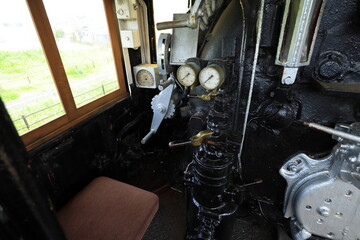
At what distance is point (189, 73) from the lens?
3.70 ft

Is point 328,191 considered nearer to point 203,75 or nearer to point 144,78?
point 203,75

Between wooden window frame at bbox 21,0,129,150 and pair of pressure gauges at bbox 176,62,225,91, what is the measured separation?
1.08 metres

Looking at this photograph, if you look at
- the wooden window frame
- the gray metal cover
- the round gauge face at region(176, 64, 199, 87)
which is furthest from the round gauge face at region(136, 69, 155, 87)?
the round gauge face at region(176, 64, 199, 87)

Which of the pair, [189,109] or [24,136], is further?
[189,109]

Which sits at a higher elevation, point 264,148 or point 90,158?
point 264,148

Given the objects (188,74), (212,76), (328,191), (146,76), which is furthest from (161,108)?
(328,191)

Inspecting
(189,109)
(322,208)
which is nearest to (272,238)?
(322,208)

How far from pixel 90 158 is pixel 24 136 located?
634 millimetres

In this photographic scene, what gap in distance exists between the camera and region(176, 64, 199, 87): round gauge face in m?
1.12

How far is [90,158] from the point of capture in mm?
1874

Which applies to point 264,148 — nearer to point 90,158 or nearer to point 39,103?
point 90,158

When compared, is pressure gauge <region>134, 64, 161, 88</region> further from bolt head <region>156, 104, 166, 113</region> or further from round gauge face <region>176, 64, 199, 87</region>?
round gauge face <region>176, 64, 199, 87</region>

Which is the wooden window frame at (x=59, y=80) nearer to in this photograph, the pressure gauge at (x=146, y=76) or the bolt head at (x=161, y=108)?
the pressure gauge at (x=146, y=76)

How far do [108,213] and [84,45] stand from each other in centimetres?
154
